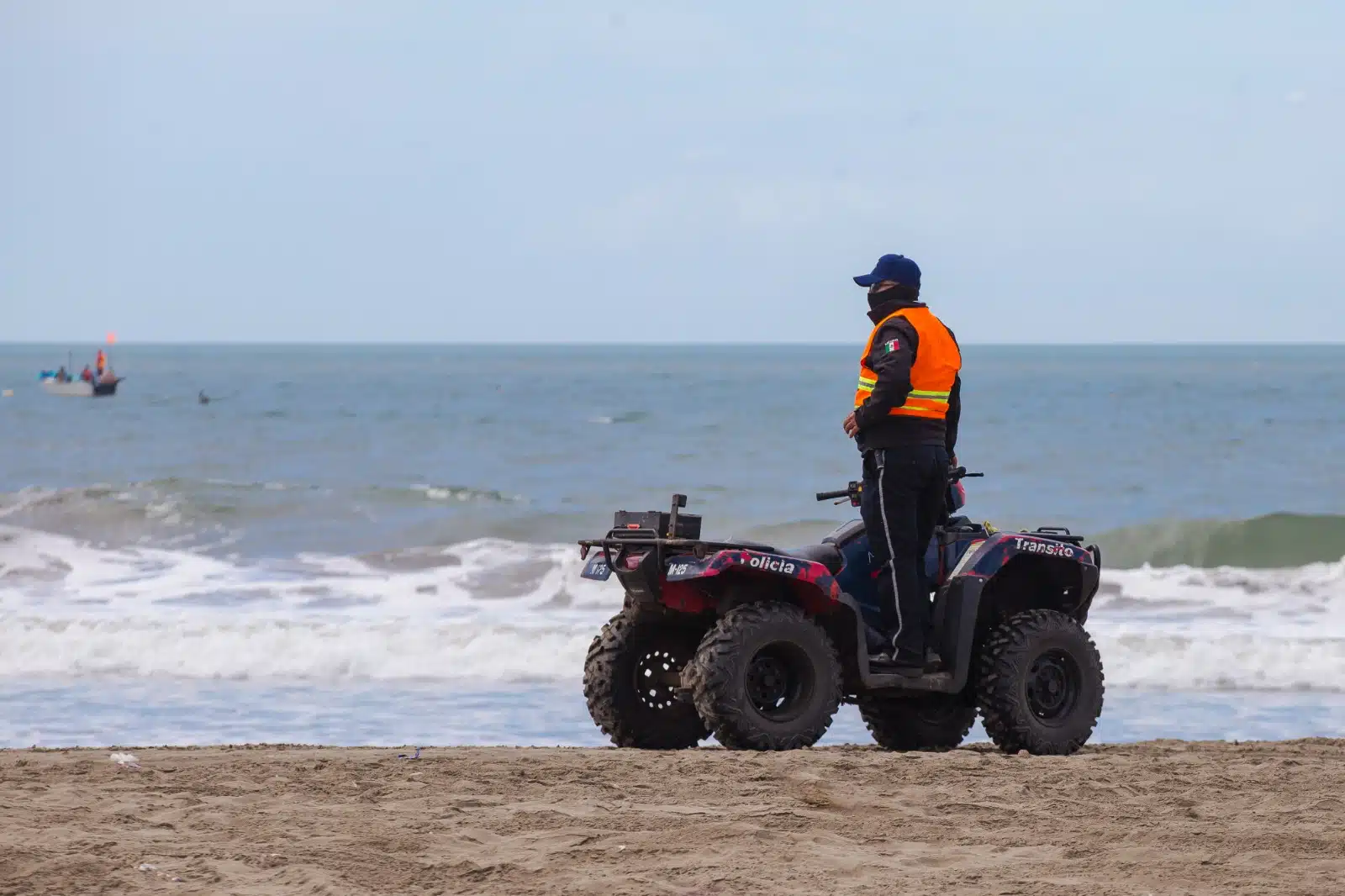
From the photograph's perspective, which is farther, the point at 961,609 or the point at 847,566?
the point at 847,566

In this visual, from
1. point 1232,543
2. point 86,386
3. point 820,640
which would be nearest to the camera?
point 820,640

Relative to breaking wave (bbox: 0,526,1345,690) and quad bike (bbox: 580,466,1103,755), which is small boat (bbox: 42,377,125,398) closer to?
breaking wave (bbox: 0,526,1345,690)

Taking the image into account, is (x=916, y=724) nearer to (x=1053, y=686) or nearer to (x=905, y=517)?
(x=1053, y=686)

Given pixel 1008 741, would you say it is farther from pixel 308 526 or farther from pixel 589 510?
pixel 589 510

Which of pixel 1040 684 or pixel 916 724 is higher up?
pixel 1040 684

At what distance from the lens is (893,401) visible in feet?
22.7

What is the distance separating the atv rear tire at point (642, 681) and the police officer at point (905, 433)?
0.94 m

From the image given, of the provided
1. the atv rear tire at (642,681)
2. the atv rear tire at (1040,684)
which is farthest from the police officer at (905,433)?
the atv rear tire at (642,681)

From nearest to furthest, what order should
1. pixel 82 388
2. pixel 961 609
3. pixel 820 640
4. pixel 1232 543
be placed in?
1. pixel 820 640
2. pixel 961 609
3. pixel 1232 543
4. pixel 82 388

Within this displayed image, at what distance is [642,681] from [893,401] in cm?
167

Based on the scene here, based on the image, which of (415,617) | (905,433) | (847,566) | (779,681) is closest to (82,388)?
(415,617)

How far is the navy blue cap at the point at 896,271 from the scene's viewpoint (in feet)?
23.6

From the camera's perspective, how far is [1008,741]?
732 cm

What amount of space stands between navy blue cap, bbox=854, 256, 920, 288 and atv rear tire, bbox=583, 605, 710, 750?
166 cm
